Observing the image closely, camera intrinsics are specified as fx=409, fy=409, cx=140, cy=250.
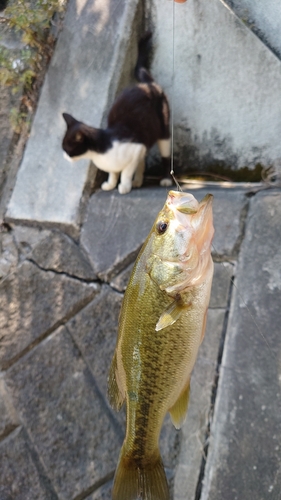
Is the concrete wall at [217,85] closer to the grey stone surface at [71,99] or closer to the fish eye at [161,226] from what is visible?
the grey stone surface at [71,99]

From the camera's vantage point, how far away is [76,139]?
235 centimetres

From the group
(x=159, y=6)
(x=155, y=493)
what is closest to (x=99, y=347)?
(x=155, y=493)

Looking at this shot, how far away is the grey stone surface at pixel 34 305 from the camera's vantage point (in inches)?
103

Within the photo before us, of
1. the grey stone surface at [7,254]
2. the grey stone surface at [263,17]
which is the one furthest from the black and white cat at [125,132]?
the grey stone surface at [7,254]

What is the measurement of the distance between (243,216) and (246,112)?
87cm

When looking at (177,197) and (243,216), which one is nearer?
(177,197)

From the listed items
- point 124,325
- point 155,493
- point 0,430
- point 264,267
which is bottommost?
point 0,430

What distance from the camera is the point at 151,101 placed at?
8.07ft

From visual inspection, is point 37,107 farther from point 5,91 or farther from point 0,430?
point 0,430

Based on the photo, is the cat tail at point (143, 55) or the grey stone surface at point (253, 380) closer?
the grey stone surface at point (253, 380)

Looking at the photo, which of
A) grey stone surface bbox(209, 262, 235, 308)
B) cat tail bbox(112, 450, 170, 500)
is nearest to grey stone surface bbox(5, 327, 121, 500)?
cat tail bbox(112, 450, 170, 500)

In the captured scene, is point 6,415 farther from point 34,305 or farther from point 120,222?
point 120,222

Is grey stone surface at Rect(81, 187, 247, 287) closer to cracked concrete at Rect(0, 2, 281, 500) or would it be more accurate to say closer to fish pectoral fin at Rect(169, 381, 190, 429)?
cracked concrete at Rect(0, 2, 281, 500)

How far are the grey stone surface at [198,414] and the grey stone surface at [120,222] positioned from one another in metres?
0.59
